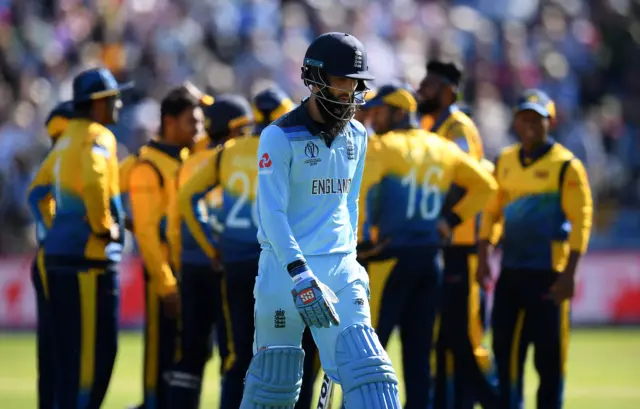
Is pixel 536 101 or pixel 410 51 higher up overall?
pixel 410 51

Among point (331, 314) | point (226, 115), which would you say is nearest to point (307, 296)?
point (331, 314)

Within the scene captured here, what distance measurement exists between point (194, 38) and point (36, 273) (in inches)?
537

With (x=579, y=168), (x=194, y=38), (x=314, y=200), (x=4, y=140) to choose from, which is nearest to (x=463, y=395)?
(x=579, y=168)

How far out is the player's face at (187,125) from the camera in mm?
11195

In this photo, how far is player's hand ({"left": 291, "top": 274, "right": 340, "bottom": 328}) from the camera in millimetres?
6953

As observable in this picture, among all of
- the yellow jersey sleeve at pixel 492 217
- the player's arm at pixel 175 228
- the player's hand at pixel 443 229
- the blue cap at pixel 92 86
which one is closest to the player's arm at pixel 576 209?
the yellow jersey sleeve at pixel 492 217

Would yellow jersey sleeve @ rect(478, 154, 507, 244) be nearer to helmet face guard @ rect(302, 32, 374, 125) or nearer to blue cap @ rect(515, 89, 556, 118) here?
blue cap @ rect(515, 89, 556, 118)

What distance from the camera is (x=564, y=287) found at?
34.2 ft

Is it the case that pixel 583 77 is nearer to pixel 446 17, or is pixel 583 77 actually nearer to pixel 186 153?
pixel 446 17

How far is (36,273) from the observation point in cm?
1011

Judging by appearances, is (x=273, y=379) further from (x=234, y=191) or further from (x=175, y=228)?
(x=175, y=228)

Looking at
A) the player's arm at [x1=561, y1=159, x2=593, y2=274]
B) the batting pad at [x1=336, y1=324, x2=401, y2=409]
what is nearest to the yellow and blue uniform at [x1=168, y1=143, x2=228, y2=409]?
the player's arm at [x1=561, y1=159, x2=593, y2=274]

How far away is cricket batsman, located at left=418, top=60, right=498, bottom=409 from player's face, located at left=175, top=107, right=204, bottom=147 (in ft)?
6.52

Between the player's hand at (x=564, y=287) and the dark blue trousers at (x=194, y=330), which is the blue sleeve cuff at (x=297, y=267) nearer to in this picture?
the dark blue trousers at (x=194, y=330)
